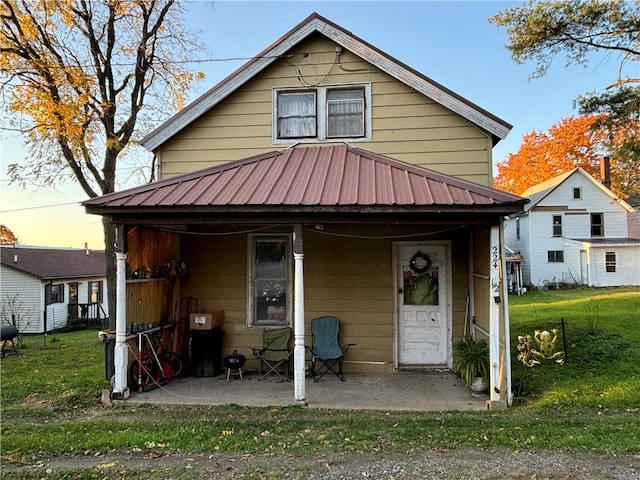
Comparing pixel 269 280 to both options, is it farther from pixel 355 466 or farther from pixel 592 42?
pixel 592 42

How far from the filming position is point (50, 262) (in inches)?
1003

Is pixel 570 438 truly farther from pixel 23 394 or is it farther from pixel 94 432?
pixel 23 394

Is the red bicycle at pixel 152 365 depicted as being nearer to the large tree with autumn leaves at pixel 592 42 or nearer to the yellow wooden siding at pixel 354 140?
Answer: the yellow wooden siding at pixel 354 140

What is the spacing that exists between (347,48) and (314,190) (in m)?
3.25

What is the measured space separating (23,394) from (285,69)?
710 centimetres

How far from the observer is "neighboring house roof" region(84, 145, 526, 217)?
5.51 metres

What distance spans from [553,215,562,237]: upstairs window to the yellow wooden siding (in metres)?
21.2

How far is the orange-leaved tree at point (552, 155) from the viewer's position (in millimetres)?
31484

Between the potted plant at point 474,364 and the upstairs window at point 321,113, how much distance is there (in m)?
4.02

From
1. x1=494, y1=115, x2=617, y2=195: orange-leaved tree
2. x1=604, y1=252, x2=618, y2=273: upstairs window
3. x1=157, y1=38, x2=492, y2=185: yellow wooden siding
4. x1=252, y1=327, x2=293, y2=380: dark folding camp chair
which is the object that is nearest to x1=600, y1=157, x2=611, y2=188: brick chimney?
x1=494, y1=115, x2=617, y2=195: orange-leaved tree

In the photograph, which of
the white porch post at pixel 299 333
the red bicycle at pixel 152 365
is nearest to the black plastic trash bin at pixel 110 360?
the red bicycle at pixel 152 365

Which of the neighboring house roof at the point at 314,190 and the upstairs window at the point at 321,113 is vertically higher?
the upstairs window at the point at 321,113

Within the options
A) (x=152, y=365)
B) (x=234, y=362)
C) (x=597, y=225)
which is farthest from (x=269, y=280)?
(x=597, y=225)

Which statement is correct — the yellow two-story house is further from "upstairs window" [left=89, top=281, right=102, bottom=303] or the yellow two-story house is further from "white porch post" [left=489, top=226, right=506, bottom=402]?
"upstairs window" [left=89, top=281, right=102, bottom=303]
